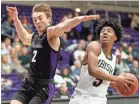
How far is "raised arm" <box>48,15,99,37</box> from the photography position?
3115mm

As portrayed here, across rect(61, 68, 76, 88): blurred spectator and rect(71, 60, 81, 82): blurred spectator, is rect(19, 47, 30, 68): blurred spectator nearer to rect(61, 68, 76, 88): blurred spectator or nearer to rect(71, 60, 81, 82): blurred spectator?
rect(61, 68, 76, 88): blurred spectator

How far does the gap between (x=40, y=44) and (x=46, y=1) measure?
27.5 ft

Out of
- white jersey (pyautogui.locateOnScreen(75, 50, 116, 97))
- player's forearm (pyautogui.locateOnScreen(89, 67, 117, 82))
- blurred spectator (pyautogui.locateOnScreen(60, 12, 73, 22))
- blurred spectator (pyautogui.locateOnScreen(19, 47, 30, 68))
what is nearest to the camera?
player's forearm (pyautogui.locateOnScreen(89, 67, 117, 82))

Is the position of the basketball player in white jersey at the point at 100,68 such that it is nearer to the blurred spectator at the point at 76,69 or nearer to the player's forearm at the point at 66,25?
the player's forearm at the point at 66,25

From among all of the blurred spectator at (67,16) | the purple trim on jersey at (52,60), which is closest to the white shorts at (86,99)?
the purple trim on jersey at (52,60)

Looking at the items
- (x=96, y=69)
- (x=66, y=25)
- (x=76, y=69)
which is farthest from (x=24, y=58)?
(x=66, y=25)

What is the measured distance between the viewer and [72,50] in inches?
398

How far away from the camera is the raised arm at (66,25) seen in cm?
312

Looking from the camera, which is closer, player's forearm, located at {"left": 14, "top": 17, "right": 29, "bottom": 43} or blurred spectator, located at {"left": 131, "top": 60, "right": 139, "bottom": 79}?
player's forearm, located at {"left": 14, "top": 17, "right": 29, "bottom": 43}

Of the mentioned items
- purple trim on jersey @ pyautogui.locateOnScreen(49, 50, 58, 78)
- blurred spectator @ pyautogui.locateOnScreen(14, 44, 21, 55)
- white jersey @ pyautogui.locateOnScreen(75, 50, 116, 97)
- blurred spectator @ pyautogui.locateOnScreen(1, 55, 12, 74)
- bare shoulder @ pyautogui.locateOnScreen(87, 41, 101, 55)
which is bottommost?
blurred spectator @ pyautogui.locateOnScreen(1, 55, 12, 74)

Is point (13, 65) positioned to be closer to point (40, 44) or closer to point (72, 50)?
point (72, 50)

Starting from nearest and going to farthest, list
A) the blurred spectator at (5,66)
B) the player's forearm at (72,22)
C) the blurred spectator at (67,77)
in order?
the player's forearm at (72,22) → the blurred spectator at (5,66) → the blurred spectator at (67,77)

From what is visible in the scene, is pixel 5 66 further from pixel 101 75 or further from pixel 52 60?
pixel 101 75

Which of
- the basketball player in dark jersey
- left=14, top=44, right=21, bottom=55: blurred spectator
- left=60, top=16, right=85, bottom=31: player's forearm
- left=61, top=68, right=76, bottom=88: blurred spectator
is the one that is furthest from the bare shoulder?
left=14, top=44, right=21, bottom=55: blurred spectator
